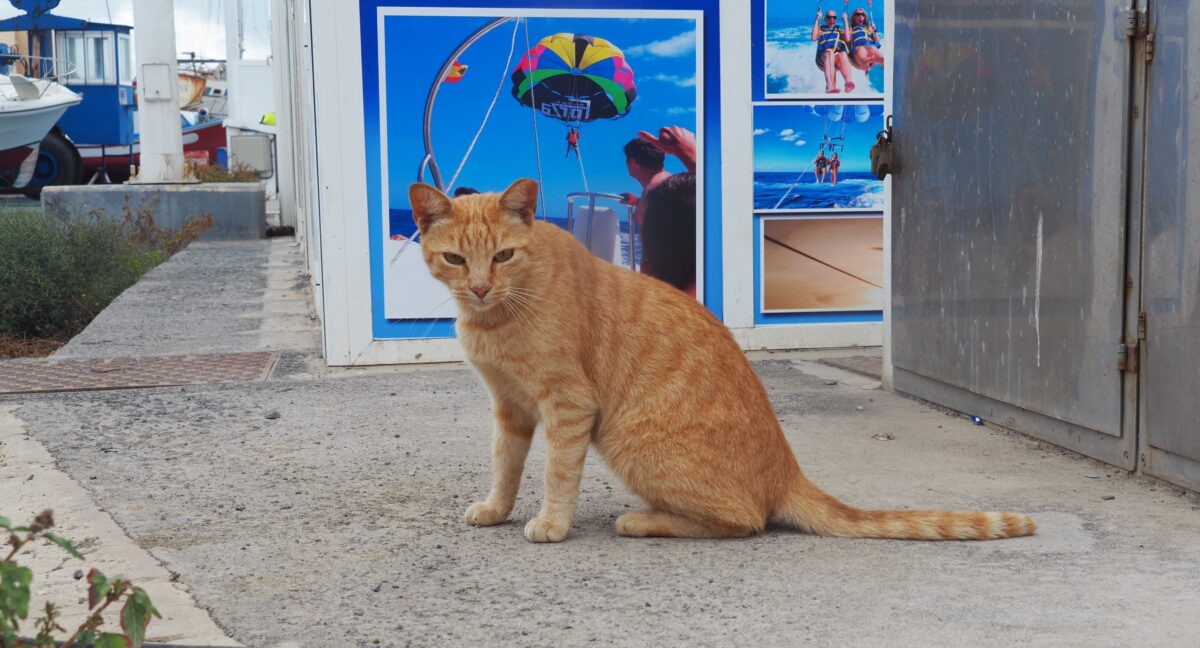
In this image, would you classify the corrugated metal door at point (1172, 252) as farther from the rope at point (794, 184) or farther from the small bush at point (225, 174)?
the small bush at point (225, 174)

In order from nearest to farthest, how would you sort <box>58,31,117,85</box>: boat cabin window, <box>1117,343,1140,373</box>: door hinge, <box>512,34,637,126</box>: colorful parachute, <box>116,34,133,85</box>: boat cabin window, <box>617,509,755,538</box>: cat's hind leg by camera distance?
1. <box>617,509,755,538</box>: cat's hind leg
2. <box>1117,343,1140,373</box>: door hinge
3. <box>512,34,637,126</box>: colorful parachute
4. <box>58,31,117,85</box>: boat cabin window
5. <box>116,34,133,85</box>: boat cabin window

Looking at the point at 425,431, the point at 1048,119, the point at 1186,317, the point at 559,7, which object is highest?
the point at 559,7

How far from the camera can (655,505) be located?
3.48 m

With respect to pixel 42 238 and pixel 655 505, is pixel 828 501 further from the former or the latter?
pixel 42 238

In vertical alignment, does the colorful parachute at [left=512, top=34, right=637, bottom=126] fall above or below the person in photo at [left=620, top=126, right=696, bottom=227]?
above

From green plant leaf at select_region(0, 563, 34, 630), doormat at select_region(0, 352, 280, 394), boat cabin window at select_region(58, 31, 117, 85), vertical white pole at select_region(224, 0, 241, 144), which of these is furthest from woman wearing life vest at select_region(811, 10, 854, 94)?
boat cabin window at select_region(58, 31, 117, 85)

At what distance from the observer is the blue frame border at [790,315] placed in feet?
23.0

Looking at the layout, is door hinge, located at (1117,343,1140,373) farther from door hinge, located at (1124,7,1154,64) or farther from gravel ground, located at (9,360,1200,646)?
door hinge, located at (1124,7,1154,64)

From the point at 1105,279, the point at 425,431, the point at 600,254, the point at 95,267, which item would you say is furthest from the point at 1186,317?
the point at 95,267

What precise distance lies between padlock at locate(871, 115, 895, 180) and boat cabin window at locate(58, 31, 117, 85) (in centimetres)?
2667

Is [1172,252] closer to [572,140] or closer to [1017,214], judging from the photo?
[1017,214]

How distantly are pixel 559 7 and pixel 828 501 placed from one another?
4.02 meters

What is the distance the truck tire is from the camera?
83.7ft

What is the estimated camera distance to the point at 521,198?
11.1 feet
